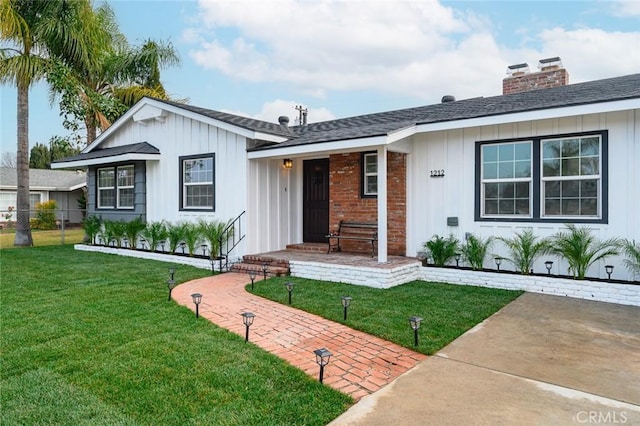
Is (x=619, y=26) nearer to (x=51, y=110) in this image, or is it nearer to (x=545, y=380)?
(x=545, y=380)

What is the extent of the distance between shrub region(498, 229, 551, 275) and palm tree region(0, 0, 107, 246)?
582 inches

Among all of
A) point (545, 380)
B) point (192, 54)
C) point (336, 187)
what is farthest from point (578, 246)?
point (192, 54)

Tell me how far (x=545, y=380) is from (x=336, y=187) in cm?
694

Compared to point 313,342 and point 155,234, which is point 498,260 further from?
point 155,234

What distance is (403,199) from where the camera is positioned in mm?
8953

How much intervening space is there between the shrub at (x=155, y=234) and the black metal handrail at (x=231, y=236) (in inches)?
82.7

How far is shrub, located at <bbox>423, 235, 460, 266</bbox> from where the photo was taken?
8.07 meters

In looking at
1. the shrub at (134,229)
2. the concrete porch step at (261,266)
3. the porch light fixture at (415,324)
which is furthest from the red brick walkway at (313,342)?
the shrub at (134,229)

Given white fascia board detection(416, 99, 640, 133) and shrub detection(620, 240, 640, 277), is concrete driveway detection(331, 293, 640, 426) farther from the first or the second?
white fascia board detection(416, 99, 640, 133)

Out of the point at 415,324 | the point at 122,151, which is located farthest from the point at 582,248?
the point at 122,151

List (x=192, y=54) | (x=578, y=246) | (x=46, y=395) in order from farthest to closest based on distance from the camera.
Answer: (x=192, y=54), (x=578, y=246), (x=46, y=395)

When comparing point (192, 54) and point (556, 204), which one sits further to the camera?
point (192, 54)

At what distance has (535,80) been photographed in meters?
11.1

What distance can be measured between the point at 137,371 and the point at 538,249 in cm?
655
